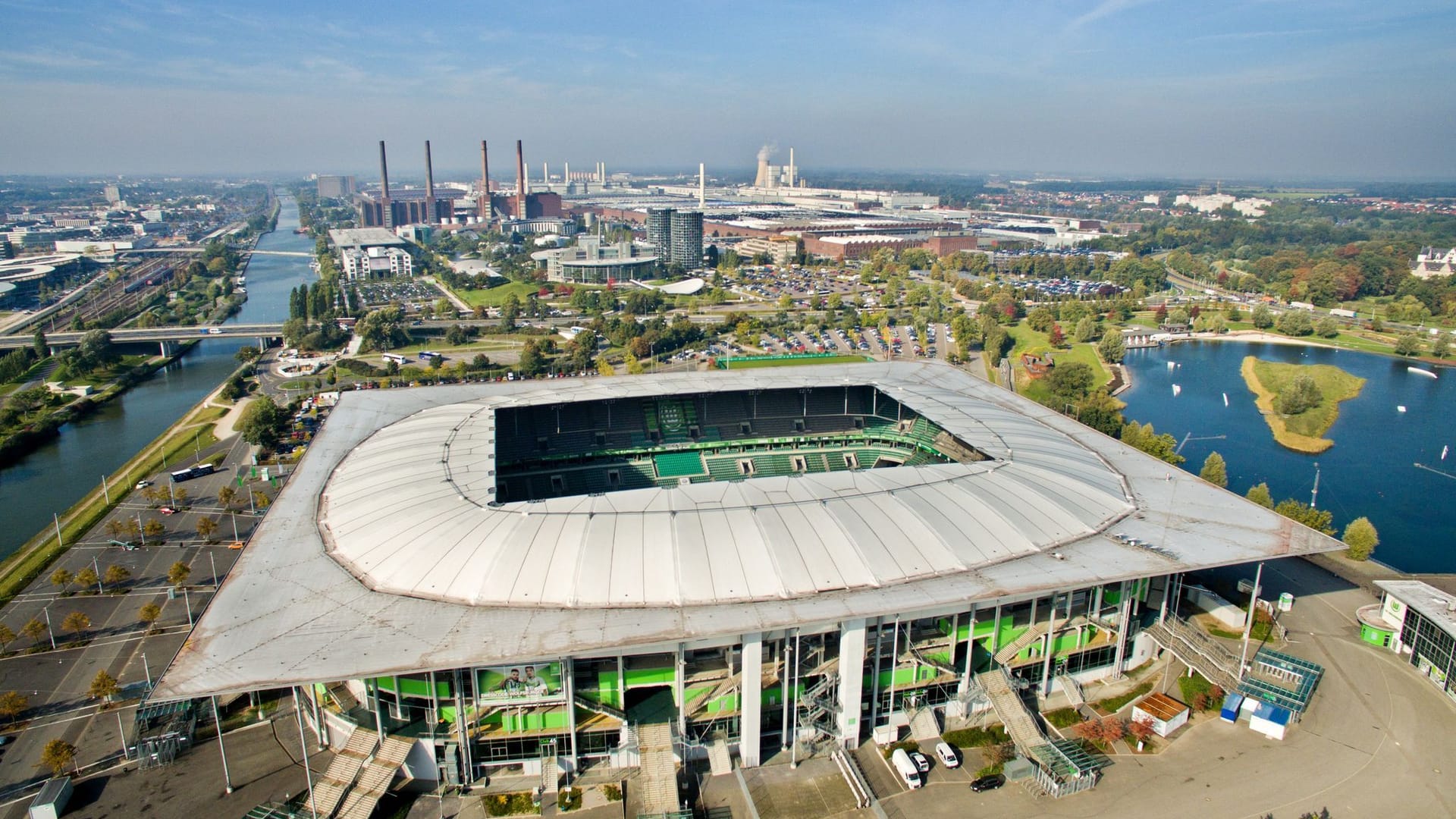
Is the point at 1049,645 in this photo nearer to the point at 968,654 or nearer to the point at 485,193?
the point at 968,654

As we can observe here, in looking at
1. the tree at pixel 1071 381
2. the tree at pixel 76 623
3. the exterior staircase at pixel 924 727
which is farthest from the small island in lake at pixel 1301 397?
the tree at pixel 76 623

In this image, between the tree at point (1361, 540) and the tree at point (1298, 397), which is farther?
the tree at point (1298, 397)

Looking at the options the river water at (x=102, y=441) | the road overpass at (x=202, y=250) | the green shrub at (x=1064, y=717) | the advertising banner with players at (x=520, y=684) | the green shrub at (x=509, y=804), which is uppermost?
the road overpass at (x=202, y=250)

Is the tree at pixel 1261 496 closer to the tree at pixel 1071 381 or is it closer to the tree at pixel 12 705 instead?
the tree at pixel 1071 381

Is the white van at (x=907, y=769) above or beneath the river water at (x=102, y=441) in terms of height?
above

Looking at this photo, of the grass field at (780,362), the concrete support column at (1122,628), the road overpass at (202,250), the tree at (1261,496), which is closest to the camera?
the concrete support column at (1122,628)

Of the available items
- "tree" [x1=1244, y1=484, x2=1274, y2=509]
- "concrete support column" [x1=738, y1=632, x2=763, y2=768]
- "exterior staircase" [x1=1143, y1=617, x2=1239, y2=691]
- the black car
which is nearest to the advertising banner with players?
"concrete support column" [x1=738, y1=632, x2=763, y2=768]

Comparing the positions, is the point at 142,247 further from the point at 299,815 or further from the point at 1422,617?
the point at 1422,617
